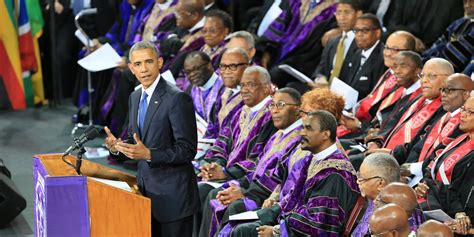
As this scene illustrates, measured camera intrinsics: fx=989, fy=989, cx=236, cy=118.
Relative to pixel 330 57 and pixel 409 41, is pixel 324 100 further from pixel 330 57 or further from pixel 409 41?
pixel 330 57

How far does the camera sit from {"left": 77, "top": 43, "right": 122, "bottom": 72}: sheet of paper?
945cm

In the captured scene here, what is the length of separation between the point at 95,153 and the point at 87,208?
4.72 m

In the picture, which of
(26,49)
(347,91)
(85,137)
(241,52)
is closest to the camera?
(85,137)

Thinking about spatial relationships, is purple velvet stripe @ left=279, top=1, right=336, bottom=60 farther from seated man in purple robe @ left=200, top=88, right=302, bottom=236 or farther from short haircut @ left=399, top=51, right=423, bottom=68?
seated man in purple robe @ left=200, top=88, right=302, bottom=236

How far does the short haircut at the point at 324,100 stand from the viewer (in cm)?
648

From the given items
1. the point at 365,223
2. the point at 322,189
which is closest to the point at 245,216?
the point at 322,189

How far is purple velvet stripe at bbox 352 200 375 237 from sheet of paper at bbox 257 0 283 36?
15.2 ft

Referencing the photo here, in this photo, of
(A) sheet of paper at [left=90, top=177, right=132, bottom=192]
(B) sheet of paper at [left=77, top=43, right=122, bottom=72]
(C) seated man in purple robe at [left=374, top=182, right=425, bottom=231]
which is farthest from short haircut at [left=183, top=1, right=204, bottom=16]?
(C) seated man in purple robe at [left=374, top=182, right=425, bottom=231]

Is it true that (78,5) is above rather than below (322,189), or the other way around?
below

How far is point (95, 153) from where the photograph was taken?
31.7ft

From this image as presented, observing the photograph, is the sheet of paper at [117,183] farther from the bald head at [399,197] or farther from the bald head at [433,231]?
the bald head at [433,231]

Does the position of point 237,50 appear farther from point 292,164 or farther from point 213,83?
point 292,164

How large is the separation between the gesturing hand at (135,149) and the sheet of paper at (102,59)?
14.1ft

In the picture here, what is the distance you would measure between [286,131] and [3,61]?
220 inches
